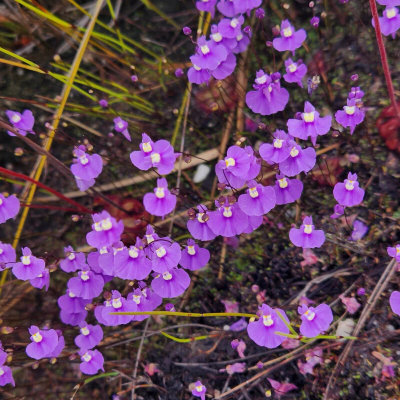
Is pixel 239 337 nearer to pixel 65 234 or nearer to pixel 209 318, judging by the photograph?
pixel 209 318

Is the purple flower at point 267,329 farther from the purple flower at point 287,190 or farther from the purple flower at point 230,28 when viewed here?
the purple flower at point 230,28

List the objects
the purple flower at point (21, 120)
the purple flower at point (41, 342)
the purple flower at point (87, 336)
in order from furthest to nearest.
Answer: the purple flower at point (21, 120) → the purple flower at point (87, 336) → the purple flower at point (41, 342)

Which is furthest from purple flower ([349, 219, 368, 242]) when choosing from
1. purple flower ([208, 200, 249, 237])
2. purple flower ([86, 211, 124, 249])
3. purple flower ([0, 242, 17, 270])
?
purple flower ([0, 242, 17, 270])

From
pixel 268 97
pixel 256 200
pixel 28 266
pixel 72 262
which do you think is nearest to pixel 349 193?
pixel 256 200

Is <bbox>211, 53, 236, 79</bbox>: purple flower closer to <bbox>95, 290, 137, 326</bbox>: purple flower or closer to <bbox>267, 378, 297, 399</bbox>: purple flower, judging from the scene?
<bbox>95, 290, 137, 326</bbox>: purple flower

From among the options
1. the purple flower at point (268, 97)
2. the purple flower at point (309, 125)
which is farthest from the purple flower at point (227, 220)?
the purple flower at point (268, 97)

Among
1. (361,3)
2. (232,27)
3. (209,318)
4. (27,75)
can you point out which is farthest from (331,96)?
(27,75)
